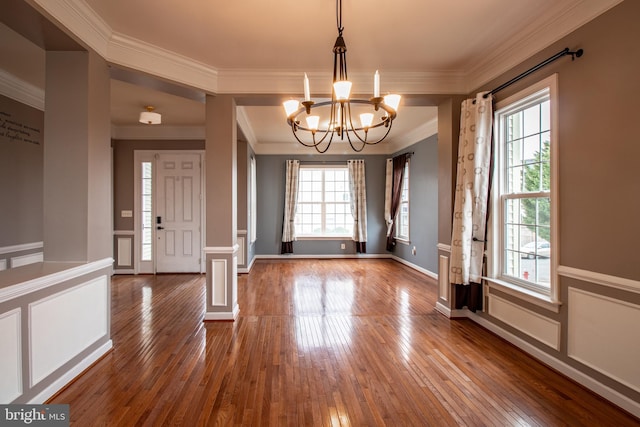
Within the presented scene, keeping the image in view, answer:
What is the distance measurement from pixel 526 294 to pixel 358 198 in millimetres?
4943

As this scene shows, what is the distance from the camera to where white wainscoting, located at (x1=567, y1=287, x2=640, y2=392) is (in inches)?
73.6

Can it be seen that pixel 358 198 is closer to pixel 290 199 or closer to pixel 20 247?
pixel 290 199

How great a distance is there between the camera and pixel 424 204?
5.79m

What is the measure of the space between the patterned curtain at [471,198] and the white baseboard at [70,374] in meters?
3.49

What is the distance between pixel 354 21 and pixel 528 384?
3.13 metres

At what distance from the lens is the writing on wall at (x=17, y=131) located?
3277 mm

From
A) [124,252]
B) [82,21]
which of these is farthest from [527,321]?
[124,252]

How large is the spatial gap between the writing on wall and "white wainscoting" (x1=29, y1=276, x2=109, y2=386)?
2227 millimetres

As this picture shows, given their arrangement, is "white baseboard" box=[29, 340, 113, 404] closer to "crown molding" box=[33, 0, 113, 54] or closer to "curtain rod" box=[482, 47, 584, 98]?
"crown molding" box=[33, 0, 113, 54]

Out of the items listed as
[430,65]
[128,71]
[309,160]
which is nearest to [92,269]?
[128,71]

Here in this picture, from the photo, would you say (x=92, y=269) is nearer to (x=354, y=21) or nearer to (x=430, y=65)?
(x=354, y=21)

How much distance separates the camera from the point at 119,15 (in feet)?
7.96

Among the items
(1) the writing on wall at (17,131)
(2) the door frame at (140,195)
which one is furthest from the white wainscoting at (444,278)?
(1) the writing on wall at (17,131)

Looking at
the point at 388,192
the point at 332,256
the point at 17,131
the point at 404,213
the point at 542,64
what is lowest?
the point at 332,256
